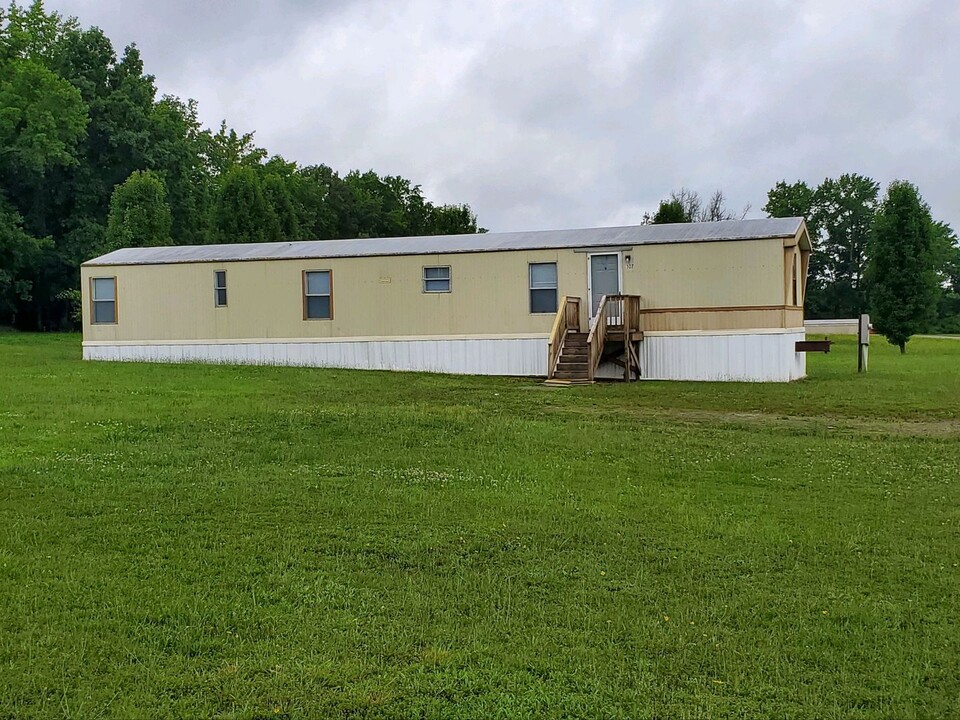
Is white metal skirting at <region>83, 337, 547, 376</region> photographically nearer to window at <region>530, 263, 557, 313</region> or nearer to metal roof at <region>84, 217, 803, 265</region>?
window at <region>530, 263, 557, 313</region>

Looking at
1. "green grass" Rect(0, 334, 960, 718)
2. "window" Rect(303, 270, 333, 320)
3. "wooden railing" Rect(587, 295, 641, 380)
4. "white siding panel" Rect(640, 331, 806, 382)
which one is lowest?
"green grass" Rect(0, 334, 960, 718)

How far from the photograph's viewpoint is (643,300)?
66.6 feet

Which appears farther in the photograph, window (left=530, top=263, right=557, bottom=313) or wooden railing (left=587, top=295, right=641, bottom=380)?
window (left=530, top=263, right=557, bottom=313)

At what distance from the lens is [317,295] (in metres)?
22.0

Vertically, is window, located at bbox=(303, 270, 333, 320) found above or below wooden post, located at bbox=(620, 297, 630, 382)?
above

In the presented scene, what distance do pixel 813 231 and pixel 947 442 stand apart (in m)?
58.8

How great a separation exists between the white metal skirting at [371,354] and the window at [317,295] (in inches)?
26.2

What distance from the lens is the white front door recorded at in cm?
2047

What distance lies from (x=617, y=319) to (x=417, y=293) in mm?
4509

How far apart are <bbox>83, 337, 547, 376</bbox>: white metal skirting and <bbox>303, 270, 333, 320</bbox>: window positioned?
667 millimetres

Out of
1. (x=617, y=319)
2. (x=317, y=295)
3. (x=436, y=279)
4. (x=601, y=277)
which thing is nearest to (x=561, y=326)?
(x=617, y=319)

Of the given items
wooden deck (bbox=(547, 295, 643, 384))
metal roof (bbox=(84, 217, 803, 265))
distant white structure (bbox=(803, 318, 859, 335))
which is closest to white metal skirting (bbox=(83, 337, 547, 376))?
wooden deck (bbox=(547, 295, 643, 384))

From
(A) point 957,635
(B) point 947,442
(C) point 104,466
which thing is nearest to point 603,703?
(A) point 957,635

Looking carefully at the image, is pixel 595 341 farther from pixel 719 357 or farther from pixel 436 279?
pixel 436 279
